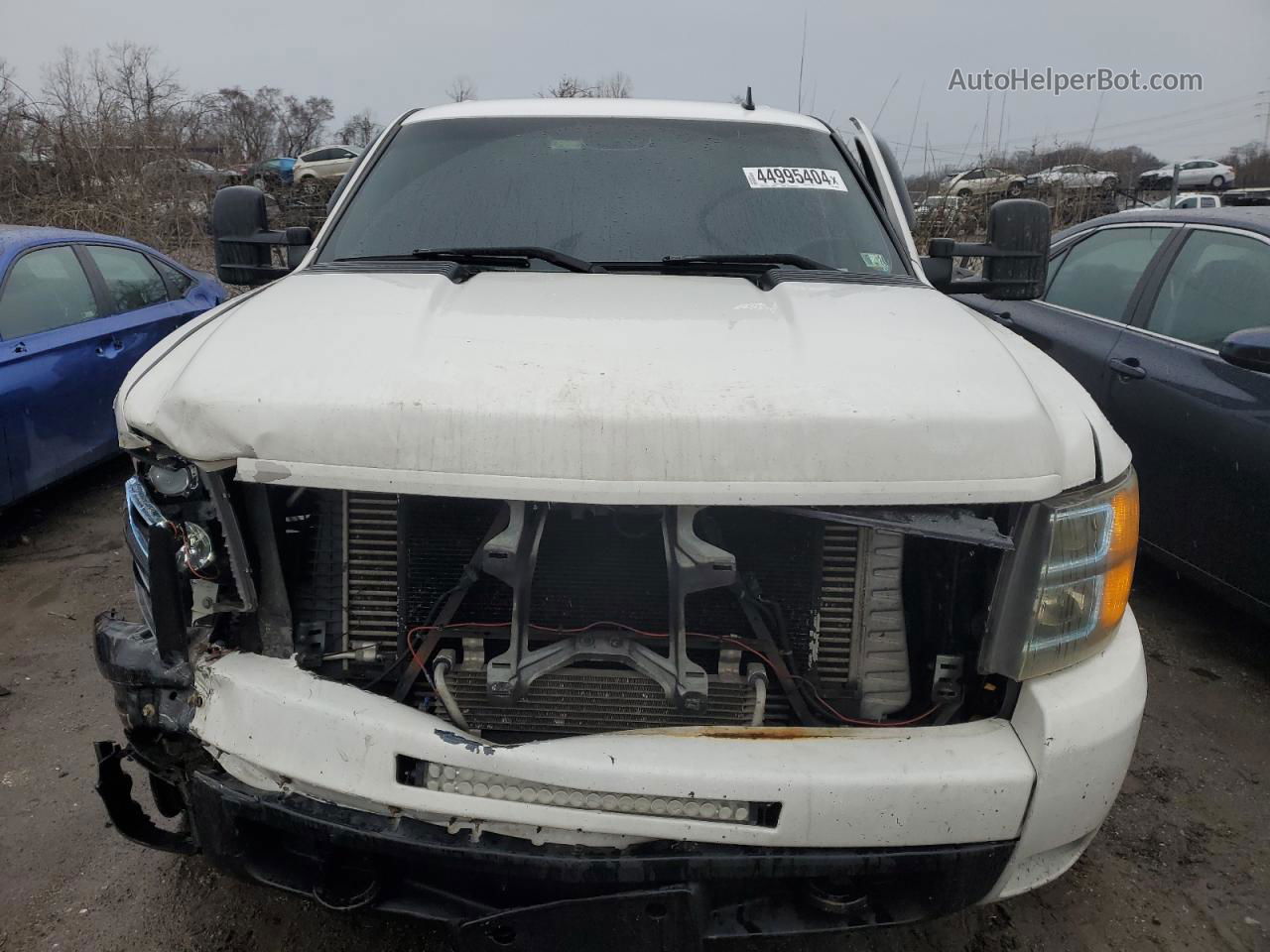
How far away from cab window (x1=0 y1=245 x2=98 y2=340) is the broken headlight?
15.6 ft

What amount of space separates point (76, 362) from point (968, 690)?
476 centimetres

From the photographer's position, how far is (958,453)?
1611 millimetres

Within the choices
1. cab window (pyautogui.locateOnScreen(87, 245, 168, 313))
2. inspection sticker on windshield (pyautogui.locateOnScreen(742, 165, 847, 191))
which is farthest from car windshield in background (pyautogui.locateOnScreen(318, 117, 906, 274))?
cab window (pyautogui.locateOnScreen(87, 245, 168, 313))

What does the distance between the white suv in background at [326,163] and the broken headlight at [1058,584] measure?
24895mm

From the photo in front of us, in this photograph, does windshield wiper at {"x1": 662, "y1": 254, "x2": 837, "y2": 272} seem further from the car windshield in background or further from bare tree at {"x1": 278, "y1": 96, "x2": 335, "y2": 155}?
bare tree at {"x1": 278, "y1": 96, "x2": 335, "y2": 155}

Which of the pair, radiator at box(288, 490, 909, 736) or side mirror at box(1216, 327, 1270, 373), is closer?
radiator at box(288, 490, 909, 736)

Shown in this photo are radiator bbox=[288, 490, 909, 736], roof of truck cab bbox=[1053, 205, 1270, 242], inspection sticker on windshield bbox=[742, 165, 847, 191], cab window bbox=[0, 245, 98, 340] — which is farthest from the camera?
cab window bbox=[0, 245, 98, 340]

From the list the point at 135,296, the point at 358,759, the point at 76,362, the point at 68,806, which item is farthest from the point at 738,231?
the point at 135,296

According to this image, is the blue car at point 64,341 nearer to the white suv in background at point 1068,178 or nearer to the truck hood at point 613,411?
the truck hood at point 613,411

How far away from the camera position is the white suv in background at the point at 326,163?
24.2m

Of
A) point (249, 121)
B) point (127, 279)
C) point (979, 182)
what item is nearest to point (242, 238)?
point (127, 279)

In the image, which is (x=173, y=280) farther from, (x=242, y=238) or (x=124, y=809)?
(x=124, y=809)

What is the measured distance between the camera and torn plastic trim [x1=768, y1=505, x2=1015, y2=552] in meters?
1.62

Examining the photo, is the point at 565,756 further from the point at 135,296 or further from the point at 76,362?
the point at 135,296
